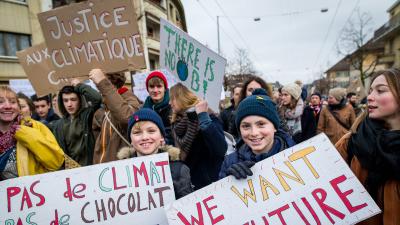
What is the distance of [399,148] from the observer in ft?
4.57

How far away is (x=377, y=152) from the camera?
143 cm

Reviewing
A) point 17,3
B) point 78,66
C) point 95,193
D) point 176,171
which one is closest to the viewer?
point 95,193

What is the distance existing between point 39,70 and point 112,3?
167cm

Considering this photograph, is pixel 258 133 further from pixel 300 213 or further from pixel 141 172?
pixel 141 172

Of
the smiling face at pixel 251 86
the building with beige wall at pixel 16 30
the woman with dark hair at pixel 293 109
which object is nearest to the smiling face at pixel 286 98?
the woman with dark hair at pixel 293 109

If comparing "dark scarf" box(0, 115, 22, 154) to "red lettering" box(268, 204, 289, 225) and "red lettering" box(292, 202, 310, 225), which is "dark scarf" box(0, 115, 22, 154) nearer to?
"red lettering" box(268, 204, 289, 225)

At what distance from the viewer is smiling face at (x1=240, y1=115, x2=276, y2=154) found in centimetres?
185

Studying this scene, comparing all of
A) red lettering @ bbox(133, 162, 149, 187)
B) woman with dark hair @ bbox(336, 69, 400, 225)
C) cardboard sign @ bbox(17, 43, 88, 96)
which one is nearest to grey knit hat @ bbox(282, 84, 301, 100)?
woman with dark hair @ bbox(336, 69, 400, 225)

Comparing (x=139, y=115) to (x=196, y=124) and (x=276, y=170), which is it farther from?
(x=276, y=170)

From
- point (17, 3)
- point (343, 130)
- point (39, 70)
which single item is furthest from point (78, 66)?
point (17, 3)

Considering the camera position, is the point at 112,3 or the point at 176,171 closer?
the point at 176,171

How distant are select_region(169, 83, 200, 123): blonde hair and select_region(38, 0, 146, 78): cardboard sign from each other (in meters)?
0.44

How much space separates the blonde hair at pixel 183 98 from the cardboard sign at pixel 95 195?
833 millimetres

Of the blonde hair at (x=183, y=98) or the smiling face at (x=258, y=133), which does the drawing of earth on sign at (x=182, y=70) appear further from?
the smiling face at (x=258, y=133)
